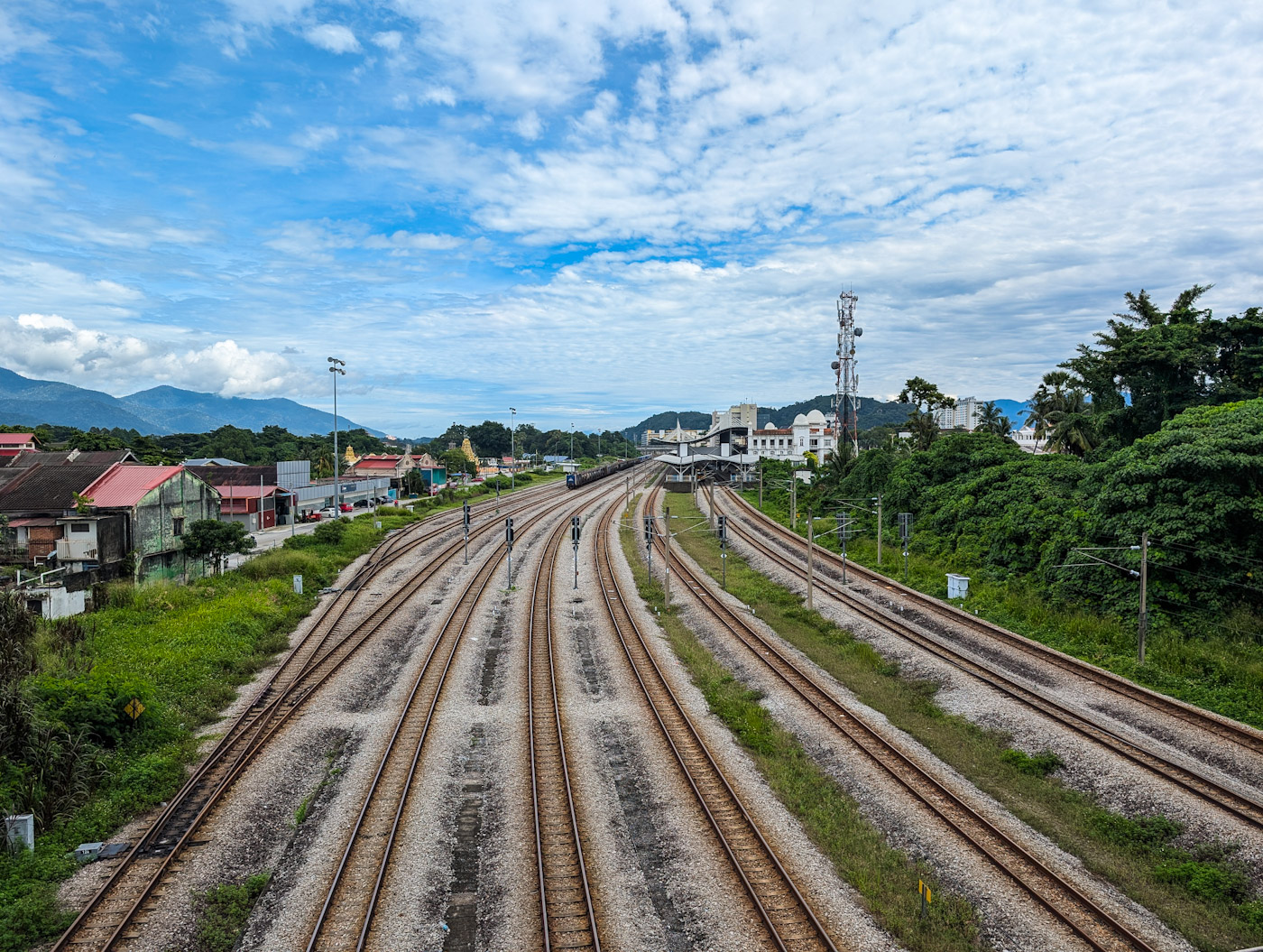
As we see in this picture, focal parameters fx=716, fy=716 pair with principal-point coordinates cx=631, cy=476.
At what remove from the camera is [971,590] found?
30734 mm

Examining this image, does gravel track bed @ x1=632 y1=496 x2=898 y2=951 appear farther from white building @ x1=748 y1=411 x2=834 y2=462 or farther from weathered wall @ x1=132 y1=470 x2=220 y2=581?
white building @ x1=748 y1=411 x2=834 y2=462

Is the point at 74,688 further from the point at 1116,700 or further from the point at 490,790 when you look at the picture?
the point at 1116,700

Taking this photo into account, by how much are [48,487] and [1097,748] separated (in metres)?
39.6

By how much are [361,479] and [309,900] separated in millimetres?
72775

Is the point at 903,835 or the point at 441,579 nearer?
the point at 903,835

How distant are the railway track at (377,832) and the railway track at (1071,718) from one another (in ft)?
47.5

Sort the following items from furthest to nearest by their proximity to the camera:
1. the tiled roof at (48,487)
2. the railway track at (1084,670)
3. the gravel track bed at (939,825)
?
the tiled roof at (48,487) → the railway track at (1084,670) → the gravel track bed at (939,825)

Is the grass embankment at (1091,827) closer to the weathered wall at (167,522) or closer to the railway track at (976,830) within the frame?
the railway track at (976,830)

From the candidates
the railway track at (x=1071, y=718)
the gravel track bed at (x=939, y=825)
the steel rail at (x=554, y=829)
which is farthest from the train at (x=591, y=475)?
the gravel track bed at (x=939, y=825)

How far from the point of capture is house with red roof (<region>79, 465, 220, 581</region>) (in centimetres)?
3076

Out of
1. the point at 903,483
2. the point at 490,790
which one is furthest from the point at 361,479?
the point at 490,790

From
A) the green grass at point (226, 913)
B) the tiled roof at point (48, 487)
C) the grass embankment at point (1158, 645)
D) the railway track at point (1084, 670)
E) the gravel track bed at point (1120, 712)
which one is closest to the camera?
the green grass at point (226, 913)

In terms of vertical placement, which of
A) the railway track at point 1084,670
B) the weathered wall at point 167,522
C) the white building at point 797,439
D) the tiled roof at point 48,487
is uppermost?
the white building at point 797,439

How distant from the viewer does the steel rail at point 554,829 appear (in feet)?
31.9
